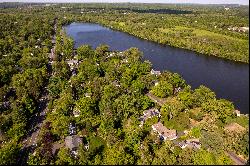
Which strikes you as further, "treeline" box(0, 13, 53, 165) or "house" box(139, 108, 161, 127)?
"house" box(139, 108, 161, 127)

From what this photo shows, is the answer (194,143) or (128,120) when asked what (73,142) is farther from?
(194,143)

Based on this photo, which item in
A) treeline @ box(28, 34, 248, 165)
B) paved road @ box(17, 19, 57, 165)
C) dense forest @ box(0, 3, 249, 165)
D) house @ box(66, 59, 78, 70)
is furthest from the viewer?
house @ box(66, 59, 78, 70)

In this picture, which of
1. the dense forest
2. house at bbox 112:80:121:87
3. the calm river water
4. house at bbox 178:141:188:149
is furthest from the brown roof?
the calm river water

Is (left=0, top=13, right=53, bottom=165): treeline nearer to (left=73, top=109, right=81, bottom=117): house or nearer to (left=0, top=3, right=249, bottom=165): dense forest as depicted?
(left=0, top=3, right=249, bottom=165): dense forest

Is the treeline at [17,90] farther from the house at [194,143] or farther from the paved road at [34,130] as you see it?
the house at [194,143]

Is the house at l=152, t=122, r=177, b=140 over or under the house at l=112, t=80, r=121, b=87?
under

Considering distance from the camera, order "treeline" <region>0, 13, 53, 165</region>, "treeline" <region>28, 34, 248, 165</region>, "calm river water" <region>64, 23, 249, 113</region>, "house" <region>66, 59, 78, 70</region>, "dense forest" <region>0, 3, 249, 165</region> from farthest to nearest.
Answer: "house" <region>66, 59, 78, 70</region>
"calm river water" <region>64, 23, 249, 113</region>
"treeline" <region>0, 13, 53, 165</region>
"dense forest" <region>0, 3, 249, 165</region>
"treeline" <region>28, 34, 248, 165</region>

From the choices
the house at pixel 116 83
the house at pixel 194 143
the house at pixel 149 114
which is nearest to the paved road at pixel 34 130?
the house at pixel 116 83
